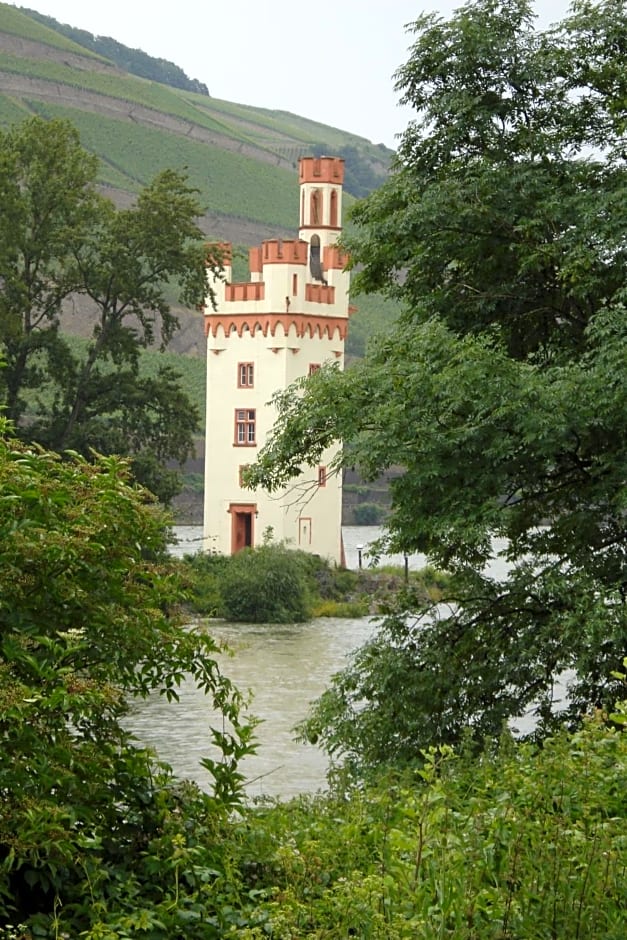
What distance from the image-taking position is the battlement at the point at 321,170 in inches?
1882

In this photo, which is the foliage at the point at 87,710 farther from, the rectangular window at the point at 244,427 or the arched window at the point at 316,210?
the arched window at the point at 316,210

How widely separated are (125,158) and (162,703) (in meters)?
100

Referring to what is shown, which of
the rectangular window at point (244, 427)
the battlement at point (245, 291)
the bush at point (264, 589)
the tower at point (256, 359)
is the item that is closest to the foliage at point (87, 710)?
the bush at point (264, 589)

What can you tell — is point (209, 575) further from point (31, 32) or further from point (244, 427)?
point (31, 32)

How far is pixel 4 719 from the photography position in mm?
5930

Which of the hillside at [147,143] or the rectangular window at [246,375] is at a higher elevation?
the hillside at [147,143]

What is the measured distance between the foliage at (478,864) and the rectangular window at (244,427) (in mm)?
39084

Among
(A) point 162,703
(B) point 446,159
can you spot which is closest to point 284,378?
(A) point 162,703

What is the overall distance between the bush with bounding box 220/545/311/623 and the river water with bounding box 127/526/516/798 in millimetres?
657

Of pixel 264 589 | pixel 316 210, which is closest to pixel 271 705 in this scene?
pixel 264 589

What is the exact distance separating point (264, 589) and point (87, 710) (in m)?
31.8

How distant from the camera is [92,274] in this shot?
33969 mm

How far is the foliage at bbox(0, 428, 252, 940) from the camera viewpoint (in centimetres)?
602

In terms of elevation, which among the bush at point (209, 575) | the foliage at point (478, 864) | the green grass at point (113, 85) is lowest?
the foliage at point (478, 864)
